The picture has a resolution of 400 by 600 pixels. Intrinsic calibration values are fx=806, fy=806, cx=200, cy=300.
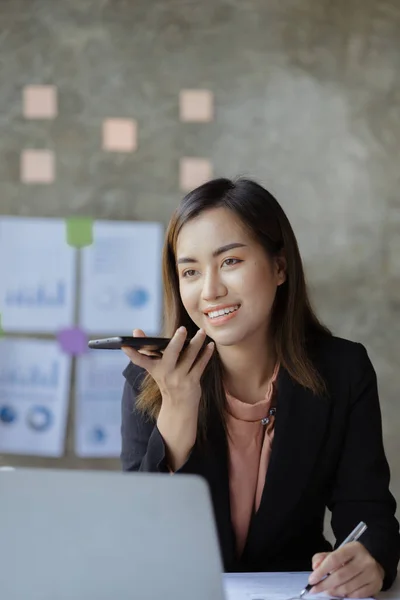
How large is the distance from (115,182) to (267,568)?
4.72 ft

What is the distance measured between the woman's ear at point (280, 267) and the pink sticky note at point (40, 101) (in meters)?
1.22

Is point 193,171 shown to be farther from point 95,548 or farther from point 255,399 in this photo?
point 95,548

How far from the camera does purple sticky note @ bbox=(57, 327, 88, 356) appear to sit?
2477mm

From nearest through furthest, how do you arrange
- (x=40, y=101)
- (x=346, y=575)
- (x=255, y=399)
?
1. (x=346, y=575)
2. (x=255, y=399)
3. (x=40, y=101)

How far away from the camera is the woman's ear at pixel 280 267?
154 centimetres

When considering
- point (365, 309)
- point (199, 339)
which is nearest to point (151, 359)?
point (199, 339)

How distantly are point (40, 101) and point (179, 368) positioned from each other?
1.44m

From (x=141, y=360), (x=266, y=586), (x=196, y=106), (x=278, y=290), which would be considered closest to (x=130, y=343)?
(x=141, y=360)

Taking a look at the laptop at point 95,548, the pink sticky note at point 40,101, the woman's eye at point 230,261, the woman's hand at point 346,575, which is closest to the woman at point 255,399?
the woman's eye at point 230,261

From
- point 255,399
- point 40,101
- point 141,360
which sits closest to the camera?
point 141,360

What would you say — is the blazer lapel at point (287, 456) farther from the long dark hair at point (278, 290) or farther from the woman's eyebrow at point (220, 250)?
the woman's eyebrow at point (220, 250)

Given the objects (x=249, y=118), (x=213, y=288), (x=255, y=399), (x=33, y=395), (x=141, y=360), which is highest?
(x=249, y=118)

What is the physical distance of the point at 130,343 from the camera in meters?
1.17

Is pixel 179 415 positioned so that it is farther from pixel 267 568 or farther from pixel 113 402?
pixel 113 402
